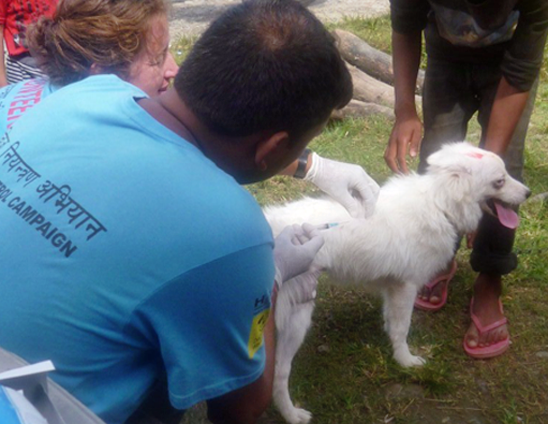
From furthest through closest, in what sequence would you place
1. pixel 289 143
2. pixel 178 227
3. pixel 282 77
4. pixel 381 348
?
pixel 381 348 → pixel 289 143 → pixel 282 77 → pixel 178 227

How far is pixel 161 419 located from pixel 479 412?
5.60 ft

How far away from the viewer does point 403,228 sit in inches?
127

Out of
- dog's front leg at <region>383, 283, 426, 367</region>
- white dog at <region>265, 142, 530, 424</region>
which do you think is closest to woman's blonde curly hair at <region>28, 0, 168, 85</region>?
white dog at <region>265, 142, 530, 424</region>

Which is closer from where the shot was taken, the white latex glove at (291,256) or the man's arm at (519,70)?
the white latex glove at (291,256)

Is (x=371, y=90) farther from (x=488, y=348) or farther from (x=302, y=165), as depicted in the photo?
(x=302, y=165)

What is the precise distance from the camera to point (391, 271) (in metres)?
3.26

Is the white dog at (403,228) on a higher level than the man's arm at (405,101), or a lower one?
lower

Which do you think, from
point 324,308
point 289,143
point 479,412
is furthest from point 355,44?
point 289,143

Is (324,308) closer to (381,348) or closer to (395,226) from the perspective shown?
(381,348)

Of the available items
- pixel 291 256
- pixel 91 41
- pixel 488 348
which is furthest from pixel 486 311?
pixel 91 41

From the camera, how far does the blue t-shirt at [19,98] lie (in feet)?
8.13

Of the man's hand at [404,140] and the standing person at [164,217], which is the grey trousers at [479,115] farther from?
the standing person at [164,217]

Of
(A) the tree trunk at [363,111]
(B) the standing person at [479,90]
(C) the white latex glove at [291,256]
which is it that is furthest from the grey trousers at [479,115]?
(A) the tree trunk at [363,111]

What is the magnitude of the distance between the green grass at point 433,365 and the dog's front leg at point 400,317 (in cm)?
7
